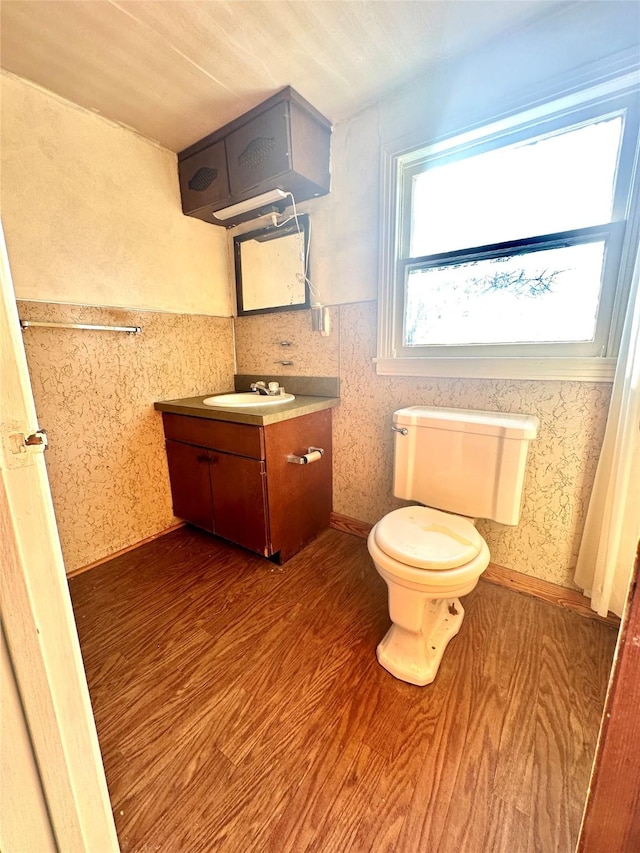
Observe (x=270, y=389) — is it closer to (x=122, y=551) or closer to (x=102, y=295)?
(x=102, y=295)

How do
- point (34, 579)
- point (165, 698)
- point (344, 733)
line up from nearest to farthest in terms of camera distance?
point (34, 579) → point (344, 733) → point (165, 698)

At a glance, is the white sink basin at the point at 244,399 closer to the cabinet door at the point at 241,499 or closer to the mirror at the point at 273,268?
the cabinet door at the point at 241,499

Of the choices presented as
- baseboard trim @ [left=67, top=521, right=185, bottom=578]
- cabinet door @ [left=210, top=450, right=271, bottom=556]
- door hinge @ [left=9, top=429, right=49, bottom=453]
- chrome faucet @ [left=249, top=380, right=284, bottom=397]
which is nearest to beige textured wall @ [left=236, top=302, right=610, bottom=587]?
chrome faucet @ [left=249, top=380, right=284, bottom=397]

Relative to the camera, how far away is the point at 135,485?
1896 millimetres

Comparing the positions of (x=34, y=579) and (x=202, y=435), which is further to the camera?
(x=202, y=435)

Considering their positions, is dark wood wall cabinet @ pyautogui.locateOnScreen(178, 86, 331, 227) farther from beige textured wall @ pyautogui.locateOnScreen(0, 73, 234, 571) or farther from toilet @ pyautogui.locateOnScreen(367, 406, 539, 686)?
toilet @ pyautogui.locateOnScreen(367, 406, 539, 686)

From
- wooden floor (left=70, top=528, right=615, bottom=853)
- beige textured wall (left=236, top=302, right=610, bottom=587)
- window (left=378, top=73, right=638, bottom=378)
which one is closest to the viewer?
wooden floor (left=70, top=528, right=615, bottom=853)

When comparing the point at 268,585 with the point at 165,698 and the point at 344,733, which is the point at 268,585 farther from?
the point at 344,733

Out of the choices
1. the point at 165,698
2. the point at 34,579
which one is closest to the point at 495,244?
the point at 34,579

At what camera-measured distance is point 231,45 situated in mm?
1246

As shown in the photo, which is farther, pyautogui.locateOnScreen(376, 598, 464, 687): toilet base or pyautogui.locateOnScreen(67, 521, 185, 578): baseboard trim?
pyautogui.locateOnScreen(67, 521, 185, 578): baseboard trim

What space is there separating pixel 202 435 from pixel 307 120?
160 centimetres

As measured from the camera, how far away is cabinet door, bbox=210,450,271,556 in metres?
1.60

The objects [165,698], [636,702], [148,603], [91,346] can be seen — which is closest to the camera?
[636,702]
